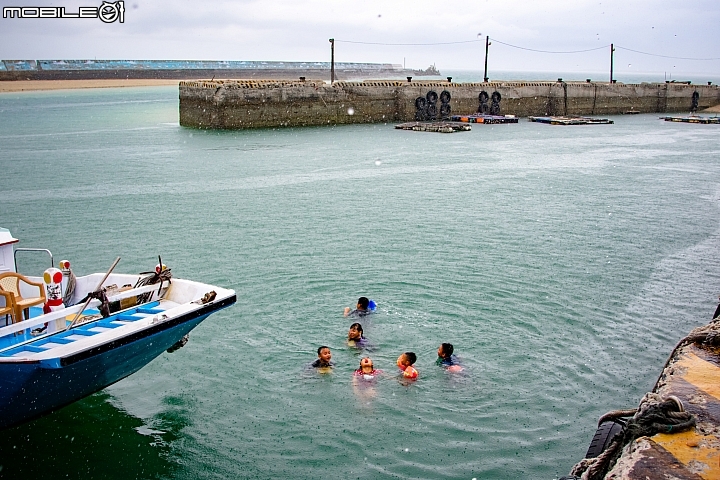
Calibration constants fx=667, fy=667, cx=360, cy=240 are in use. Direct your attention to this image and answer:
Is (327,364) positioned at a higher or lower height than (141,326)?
lower

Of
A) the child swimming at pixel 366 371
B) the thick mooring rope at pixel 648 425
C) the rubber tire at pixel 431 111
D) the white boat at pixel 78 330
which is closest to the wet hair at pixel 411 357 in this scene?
the child swimming at pixel 366 371

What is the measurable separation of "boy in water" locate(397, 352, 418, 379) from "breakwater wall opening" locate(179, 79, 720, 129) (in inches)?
1875

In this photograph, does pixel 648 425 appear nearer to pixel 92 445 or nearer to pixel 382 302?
pixel 92 445

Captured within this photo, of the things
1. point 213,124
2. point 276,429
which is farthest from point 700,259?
point 213,124

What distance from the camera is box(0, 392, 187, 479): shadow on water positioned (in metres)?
9.16

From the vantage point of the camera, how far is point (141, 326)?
9242mm

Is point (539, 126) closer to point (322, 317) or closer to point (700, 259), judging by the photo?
point (700, 259)

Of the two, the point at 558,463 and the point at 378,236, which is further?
the point at 378,236

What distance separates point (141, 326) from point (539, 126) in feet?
196

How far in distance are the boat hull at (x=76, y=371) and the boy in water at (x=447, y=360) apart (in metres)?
4.00

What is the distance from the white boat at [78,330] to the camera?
831cm

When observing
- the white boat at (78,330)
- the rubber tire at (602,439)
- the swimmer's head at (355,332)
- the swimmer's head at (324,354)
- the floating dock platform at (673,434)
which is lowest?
the swimmer's head at (324,354)

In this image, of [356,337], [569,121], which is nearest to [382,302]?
[356,337]

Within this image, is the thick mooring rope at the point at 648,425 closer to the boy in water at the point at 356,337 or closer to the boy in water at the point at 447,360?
the boy in water at the point at 447,360
